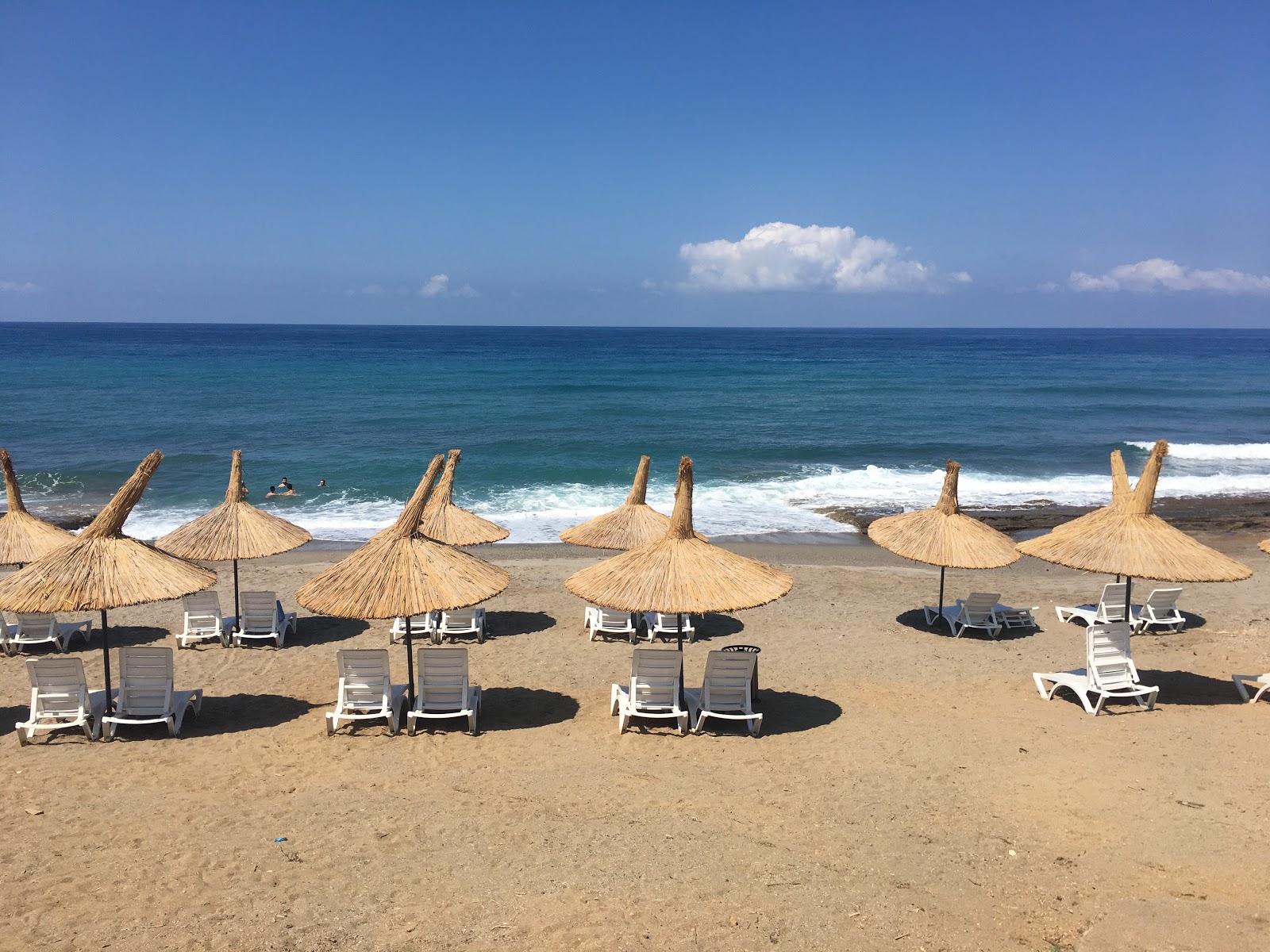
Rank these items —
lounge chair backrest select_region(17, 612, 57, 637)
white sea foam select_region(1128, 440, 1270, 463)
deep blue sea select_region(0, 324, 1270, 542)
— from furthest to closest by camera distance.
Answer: white sea foam select_region(1128, 440, 1270, 463) → deep blue sea select_region(0, 324, 1270, 542) → lounge chair backrest select_region(17, 612, 57, 637)

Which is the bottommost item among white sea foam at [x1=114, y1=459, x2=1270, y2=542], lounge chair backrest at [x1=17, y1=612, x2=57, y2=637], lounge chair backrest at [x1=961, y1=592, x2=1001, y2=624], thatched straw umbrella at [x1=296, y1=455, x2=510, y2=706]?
white sea foam at [x1=114, y1=459, x2=1270, y2=542]

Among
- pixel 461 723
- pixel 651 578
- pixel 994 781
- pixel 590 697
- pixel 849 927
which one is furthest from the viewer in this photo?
pixel 590 697

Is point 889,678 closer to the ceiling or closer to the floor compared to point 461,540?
closer to the floor

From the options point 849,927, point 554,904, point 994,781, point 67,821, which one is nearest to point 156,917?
point 67,821

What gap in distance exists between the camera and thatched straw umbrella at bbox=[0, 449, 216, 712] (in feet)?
24.1

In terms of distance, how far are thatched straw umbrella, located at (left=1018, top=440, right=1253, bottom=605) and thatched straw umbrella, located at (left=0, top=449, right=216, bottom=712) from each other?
28.7ft

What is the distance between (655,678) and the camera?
8.09 meters

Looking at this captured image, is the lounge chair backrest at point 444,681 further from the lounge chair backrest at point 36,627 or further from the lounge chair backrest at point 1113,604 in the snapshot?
the lounge chair backrest at point 1113,604

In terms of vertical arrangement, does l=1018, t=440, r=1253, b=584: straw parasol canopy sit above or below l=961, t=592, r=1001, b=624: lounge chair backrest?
above

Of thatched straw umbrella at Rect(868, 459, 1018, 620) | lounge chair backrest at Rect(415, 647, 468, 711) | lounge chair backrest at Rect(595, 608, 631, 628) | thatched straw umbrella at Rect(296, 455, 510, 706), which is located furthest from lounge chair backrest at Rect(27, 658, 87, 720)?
thatched straw umbrella at Rect(868, 459, 1018, 620)

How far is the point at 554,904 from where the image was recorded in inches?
203

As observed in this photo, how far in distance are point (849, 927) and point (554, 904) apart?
1716 millimetres

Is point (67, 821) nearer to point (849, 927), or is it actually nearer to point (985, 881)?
point (849, 927)

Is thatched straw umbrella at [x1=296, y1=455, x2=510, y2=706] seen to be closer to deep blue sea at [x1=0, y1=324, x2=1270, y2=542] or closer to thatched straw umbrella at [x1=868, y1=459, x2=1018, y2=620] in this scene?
thatched straw umbrella at [x1=868, y1=459, x2=1018, y2=620]
